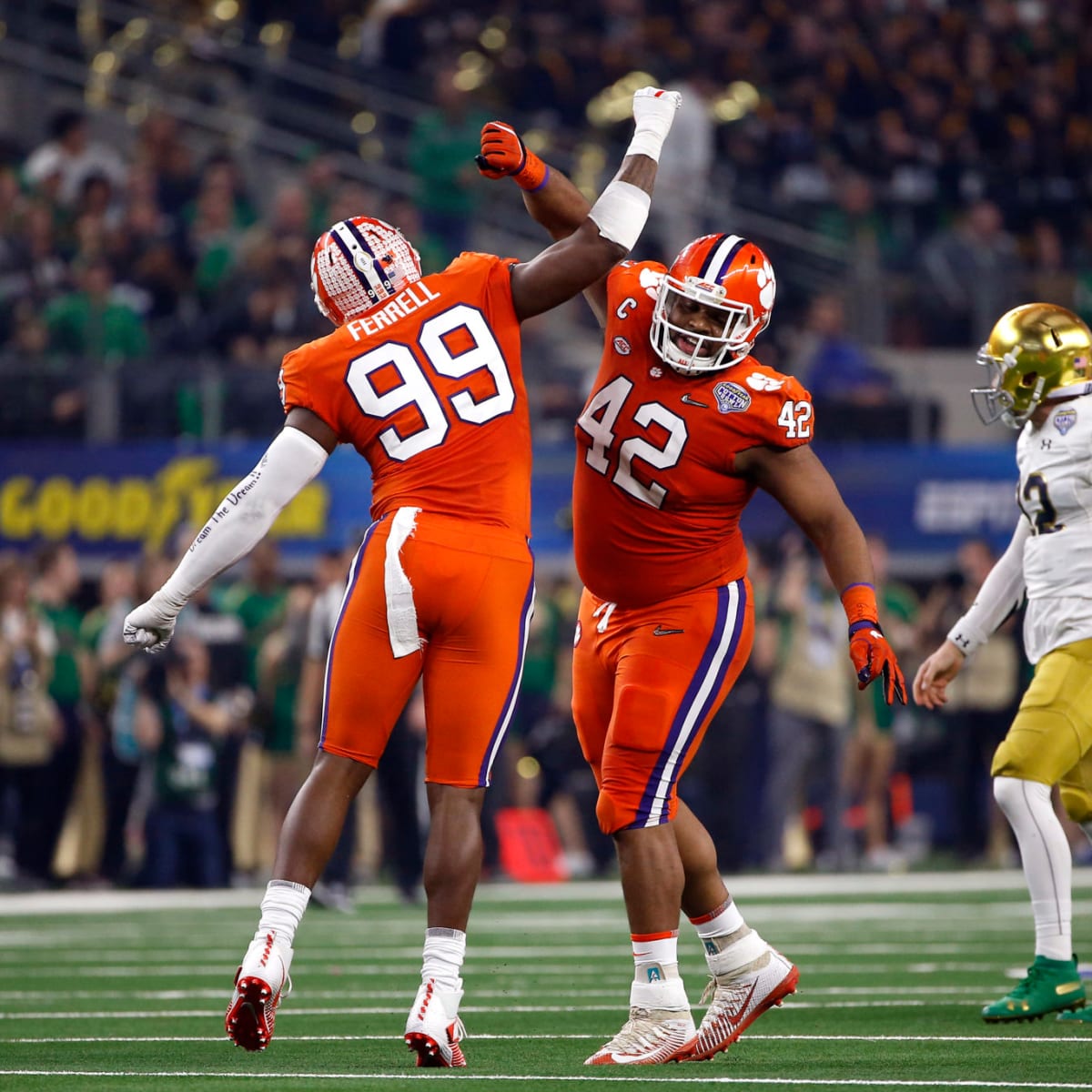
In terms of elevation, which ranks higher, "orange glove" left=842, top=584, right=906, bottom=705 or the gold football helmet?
the gold football helmet

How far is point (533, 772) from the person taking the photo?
14211 millimetres

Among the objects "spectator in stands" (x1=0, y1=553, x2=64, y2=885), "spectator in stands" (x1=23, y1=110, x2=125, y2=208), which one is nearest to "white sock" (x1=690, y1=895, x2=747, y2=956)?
"spectator in stands" (x1=0, y1=553, x2=64, y2=885)

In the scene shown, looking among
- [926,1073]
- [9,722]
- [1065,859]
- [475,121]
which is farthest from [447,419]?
[475,121]

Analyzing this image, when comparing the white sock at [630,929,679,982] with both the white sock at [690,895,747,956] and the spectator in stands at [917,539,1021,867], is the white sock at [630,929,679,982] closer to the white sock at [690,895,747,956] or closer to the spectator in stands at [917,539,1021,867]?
the white sock at [690,895,747,956]

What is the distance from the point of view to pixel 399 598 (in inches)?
209

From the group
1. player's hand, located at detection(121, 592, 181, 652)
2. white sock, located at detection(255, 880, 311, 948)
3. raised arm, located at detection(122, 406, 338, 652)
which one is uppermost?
raised arm, located at detection(122, 406, 338, 652)

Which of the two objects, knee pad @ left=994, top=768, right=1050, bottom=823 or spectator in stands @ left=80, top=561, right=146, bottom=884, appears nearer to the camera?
knee pad @ left=994, top=768, right=1050, bottom=823

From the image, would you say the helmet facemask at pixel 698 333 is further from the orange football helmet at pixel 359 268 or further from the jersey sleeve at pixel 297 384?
the jersey sleeve at pixel 297 384

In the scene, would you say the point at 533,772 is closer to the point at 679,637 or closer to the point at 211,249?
the point at 211,249

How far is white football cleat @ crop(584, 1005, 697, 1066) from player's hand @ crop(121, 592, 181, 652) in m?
1.46

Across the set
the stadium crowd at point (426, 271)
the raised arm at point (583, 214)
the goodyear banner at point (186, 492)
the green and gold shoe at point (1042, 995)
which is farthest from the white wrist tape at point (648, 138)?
the goodyear banner at point (186, 492)

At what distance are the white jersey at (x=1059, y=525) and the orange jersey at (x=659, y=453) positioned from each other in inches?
48.2

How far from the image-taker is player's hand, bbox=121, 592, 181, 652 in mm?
5418

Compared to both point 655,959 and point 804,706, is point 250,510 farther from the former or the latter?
point 804,706
